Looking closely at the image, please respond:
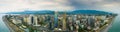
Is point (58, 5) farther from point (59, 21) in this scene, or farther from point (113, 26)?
point (113, 26)

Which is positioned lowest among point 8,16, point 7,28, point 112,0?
point 7,28

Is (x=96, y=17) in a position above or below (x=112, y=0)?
below

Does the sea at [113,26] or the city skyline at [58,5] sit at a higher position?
the city skyline at [58,5]

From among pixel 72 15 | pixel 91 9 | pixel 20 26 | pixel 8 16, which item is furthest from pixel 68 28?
pixel 8 16

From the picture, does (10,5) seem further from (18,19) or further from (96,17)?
(96,17)

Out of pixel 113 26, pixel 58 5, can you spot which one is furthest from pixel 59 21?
pixel 113 26

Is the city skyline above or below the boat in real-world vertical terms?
above

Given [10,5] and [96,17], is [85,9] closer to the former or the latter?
[96,17]

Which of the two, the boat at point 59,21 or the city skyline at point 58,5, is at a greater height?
the city skyline at point 58,5
